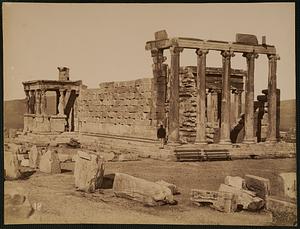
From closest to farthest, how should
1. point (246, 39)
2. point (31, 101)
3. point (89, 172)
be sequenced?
point (89, 172), point (246, 39), point (31, 101)

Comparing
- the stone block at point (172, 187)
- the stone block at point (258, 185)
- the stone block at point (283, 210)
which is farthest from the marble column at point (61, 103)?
the stone block at point (283, 210)

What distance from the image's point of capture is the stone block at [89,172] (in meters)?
13.5

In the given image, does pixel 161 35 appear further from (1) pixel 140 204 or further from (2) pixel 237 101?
(2) pixel 237 101

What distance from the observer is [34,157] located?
1463cm

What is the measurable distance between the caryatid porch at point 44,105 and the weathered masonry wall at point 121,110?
35 cm

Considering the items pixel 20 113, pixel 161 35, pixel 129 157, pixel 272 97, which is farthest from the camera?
pixel 272 97

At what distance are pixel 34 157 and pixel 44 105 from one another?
6061 mm

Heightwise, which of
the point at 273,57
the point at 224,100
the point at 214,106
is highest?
the point at 273,57

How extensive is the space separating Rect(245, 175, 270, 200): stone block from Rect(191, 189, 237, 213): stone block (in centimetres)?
63

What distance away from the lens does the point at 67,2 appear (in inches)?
533

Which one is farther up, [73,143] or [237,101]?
[237,101]

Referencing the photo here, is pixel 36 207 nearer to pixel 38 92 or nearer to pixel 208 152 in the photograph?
pixel 38 92

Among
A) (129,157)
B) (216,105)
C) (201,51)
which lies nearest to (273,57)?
(201,51)

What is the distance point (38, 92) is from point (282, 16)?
6202 mm
